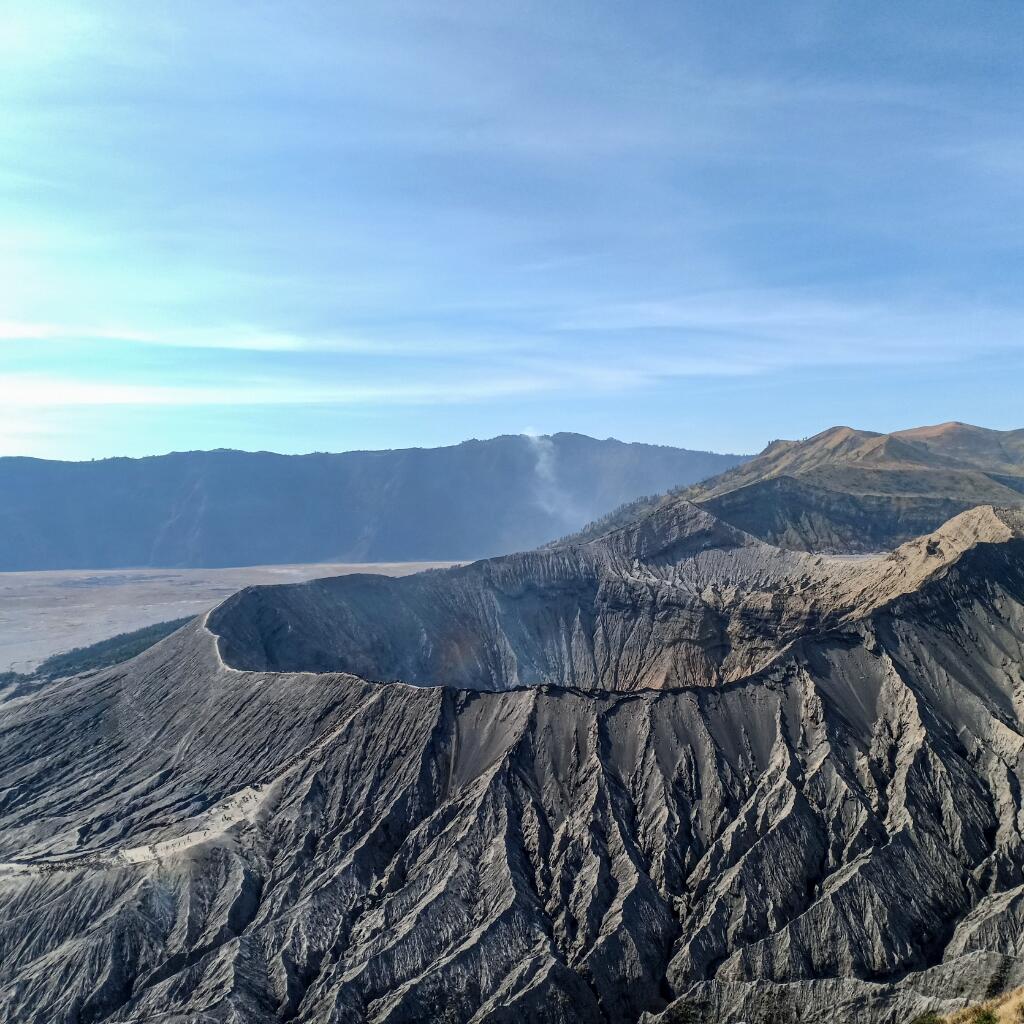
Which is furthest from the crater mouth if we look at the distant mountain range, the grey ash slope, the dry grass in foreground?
the dry grass in foreground

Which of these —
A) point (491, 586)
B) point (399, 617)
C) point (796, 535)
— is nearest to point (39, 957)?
point (399, 617)

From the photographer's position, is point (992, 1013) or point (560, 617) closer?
point (992, 1013)

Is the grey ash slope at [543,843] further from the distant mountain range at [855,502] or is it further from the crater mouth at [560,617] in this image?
the distant mountain range at [855,502]

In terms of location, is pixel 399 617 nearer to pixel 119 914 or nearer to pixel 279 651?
pixel 279 651

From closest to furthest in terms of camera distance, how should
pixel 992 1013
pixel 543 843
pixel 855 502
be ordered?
pixel 992 1013 → pixel 543 843 → pixel 855 502

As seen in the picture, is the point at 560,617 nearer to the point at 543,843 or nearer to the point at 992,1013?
the point at 543,843

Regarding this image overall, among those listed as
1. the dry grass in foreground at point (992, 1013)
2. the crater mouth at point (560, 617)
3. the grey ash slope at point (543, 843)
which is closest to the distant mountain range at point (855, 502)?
the crater mouth at point (560, 617)

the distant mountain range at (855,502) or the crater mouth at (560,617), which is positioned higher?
the distant mountain range at (855,502)

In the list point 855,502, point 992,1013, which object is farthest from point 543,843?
point 855,502
